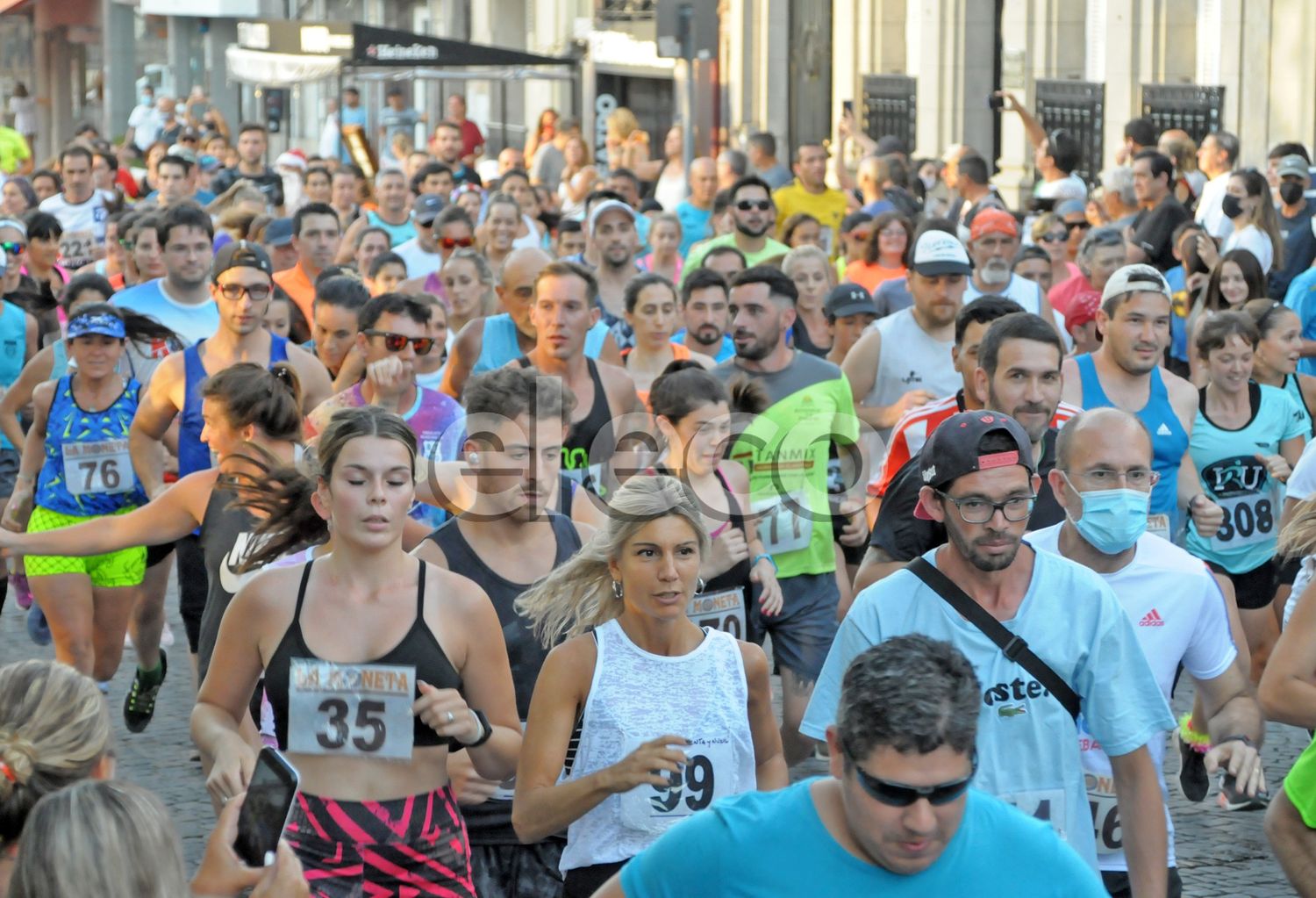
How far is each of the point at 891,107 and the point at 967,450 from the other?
22116 mm

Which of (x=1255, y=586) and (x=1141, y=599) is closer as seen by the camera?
(x=1141, y=599)

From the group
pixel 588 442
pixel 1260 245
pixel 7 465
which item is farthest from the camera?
pixel 1260 245

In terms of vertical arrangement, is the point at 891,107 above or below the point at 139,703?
above

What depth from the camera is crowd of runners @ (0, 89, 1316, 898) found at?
313cm

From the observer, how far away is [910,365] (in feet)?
27.5

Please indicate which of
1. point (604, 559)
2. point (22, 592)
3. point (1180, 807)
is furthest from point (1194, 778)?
point (22, 592)

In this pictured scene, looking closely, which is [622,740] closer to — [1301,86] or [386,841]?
[386,841]

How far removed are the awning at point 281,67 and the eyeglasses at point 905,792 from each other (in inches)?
916

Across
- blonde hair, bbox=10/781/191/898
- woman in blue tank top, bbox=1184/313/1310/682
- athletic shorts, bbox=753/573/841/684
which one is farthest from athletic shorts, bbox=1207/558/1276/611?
blonde hair, bbox=10/781/191/898

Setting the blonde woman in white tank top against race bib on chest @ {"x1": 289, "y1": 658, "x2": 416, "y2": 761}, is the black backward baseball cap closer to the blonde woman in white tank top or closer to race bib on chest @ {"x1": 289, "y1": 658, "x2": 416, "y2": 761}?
the blonde woman in white tank top

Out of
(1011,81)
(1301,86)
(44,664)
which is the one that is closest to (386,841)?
(44,664)

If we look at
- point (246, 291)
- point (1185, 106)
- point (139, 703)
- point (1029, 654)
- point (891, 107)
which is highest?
point (891, 107)

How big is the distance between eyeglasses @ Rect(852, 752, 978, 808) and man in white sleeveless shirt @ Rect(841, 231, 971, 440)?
538 centimetres

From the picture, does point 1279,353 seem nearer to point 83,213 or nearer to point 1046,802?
point 1046,802
